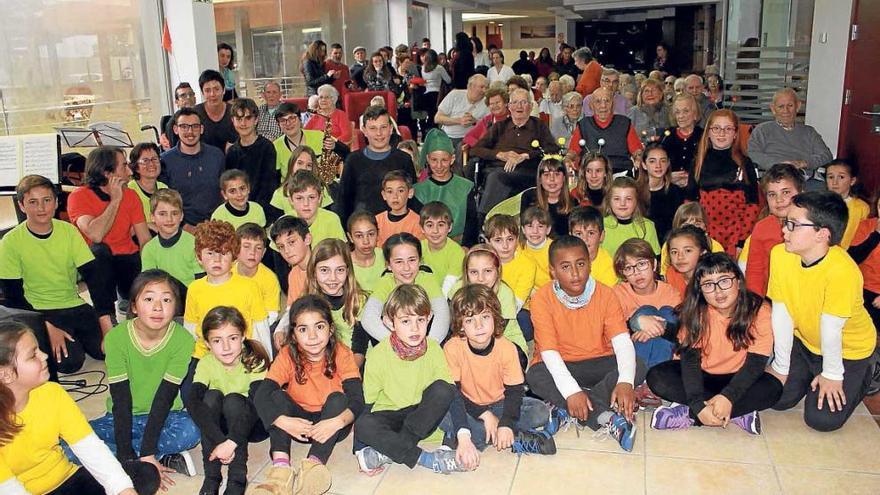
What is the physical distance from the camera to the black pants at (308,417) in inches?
110

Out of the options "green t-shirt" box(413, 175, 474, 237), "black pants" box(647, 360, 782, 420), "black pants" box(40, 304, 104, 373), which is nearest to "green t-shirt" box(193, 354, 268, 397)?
"black pants" box(40, 304, 104, 373)

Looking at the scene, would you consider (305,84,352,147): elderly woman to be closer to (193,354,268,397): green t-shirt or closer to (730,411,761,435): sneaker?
(193,354,268,397): green t-shirt

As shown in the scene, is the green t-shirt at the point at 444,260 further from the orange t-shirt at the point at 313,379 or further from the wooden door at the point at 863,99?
the wooden door at the point at 863,99

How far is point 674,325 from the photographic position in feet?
10.6

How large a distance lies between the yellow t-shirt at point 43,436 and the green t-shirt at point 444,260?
1829mm

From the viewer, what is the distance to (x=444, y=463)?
9.39 ft

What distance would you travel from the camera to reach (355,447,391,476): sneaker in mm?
2867

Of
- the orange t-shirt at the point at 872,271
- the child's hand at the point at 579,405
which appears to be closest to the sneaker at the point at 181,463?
the child's hand at the point at 579,405

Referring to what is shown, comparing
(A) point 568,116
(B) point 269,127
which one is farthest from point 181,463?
(A) point 568,116

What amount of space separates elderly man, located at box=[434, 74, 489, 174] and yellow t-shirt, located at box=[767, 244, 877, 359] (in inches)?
156

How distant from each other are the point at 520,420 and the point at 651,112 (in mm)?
3963

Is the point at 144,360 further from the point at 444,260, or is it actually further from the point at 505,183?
the point at 505,183

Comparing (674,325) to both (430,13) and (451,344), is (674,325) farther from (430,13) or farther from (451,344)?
(430,13)

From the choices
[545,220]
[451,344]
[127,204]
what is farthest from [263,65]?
[451,344]
